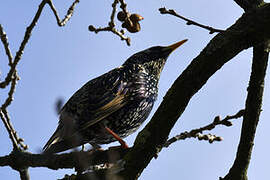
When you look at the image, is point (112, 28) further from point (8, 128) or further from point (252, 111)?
point (252, 111)

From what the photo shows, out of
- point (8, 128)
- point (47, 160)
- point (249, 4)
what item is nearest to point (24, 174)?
point (47, 160)

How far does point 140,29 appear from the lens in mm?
3404

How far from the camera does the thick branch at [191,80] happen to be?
2803mm

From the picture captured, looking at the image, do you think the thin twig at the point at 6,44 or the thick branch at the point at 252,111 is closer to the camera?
the thin twig at the point at 6,44

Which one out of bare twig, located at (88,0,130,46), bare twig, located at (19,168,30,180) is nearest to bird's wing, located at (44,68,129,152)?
bare twig, located at (19,168,30,180)

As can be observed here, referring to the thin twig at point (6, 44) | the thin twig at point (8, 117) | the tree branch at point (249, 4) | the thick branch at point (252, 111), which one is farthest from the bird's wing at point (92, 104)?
the tree branch at point (249, 4)

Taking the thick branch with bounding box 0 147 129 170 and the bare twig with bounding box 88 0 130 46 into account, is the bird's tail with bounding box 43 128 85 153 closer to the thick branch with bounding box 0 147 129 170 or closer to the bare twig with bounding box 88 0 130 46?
the thick branch with bounding box 0 147 129 170

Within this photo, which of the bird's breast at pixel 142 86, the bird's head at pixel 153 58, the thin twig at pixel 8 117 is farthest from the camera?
the bird's head at pixel 153 58

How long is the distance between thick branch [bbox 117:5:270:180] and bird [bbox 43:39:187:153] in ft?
4.57

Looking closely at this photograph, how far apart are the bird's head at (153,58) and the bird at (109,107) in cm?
14

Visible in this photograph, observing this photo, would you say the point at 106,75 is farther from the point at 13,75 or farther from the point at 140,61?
the point at 13,75

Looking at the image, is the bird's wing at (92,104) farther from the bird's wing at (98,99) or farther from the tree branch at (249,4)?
the tree branch at (249,4)

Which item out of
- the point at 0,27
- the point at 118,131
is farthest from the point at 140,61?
the point at 0,27

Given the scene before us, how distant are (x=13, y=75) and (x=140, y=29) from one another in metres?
1.17
